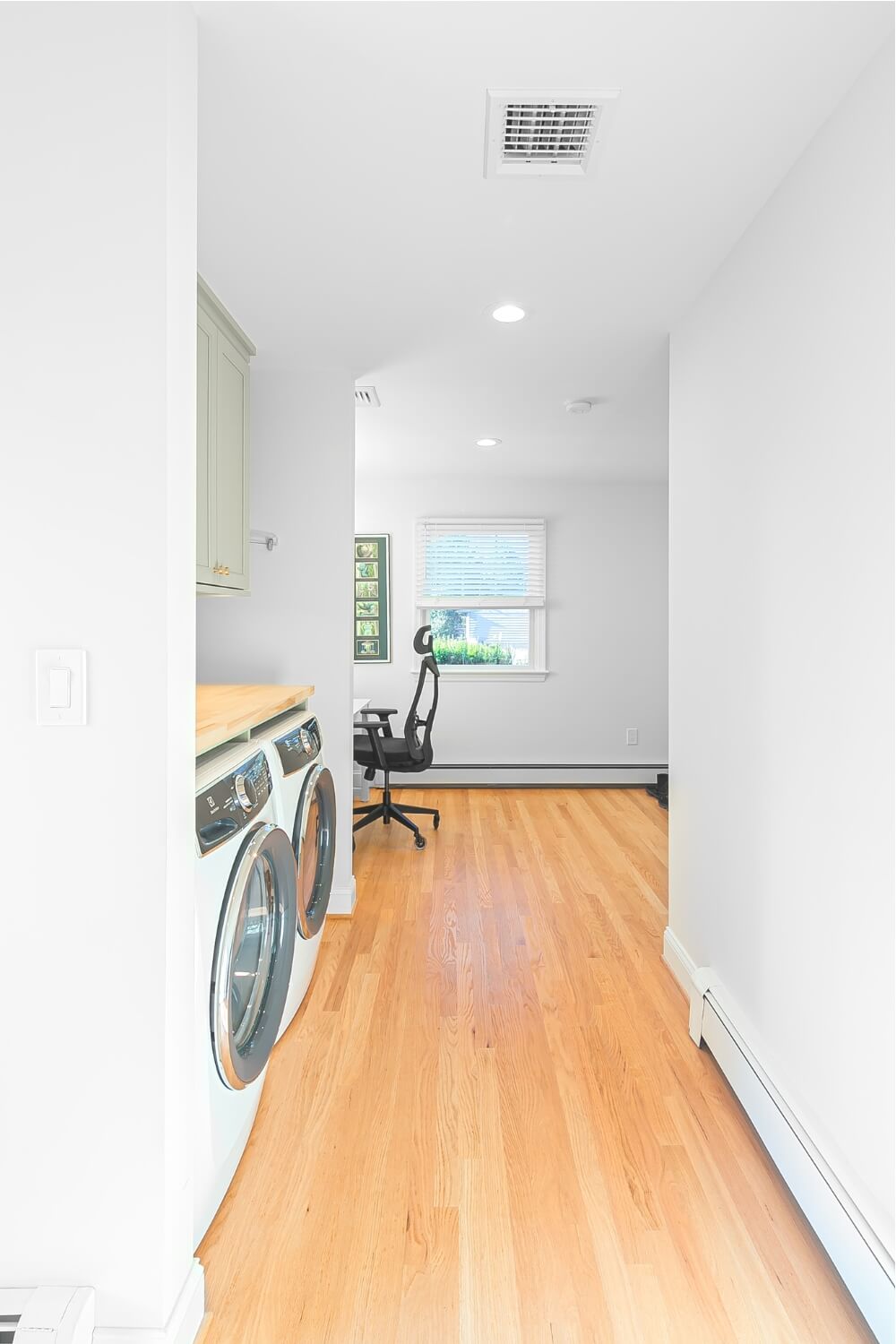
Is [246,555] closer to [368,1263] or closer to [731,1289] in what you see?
[368,1263]

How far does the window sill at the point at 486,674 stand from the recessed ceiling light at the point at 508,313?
3.31 metres

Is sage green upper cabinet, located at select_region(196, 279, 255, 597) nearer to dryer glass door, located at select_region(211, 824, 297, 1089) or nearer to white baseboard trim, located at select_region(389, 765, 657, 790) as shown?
dryer glass door, located at select_region(211, 824, 297, 1089)

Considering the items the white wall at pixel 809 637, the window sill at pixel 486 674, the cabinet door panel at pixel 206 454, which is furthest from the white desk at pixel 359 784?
the white wall at pixel 809 637

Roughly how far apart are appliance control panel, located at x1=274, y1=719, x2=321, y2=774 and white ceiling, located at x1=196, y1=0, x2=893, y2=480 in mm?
1403

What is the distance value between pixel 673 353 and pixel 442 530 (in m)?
3.10

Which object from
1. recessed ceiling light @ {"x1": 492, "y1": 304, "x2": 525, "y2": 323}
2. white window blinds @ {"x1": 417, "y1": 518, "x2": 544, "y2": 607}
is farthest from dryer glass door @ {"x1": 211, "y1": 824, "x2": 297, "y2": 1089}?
white window blinds @ {"x1": 417, "y1": 518, "x2": 544, "y2": 607}

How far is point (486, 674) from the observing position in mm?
5723

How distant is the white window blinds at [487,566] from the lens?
18.7ft

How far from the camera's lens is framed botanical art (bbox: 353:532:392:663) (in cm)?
570

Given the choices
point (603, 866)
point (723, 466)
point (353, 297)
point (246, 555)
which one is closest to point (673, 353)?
point (723, 466)

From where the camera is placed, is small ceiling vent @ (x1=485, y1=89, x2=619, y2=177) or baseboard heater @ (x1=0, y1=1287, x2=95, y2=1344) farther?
small ceiling vent @ (x1=485, y1=89, x2=619, y2=177)

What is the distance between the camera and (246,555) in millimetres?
3035

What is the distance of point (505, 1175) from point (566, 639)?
14.4ft

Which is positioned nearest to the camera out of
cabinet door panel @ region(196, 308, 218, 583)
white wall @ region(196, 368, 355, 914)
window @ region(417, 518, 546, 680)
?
cabinet door panel @ region(196, 308, 218, 583)
